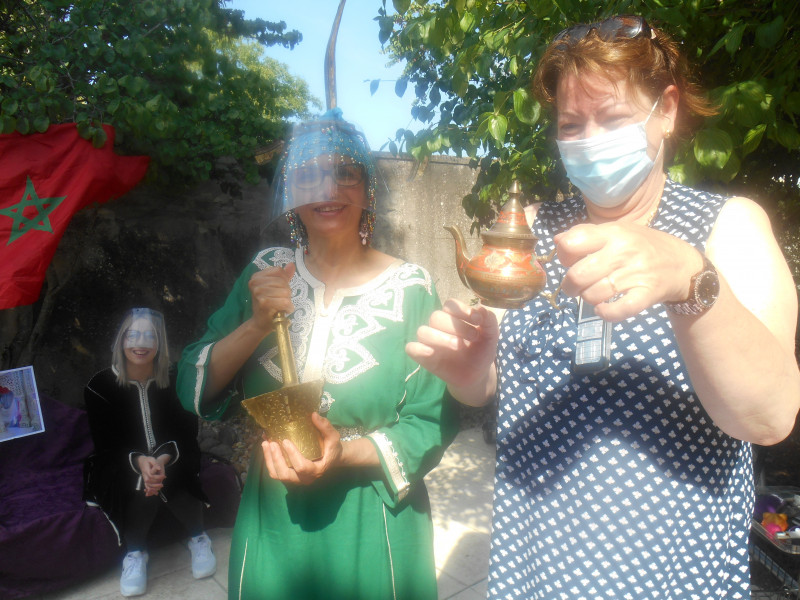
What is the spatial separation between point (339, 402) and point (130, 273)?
469 cm

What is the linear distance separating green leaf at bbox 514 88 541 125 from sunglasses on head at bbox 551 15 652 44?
1056 millimetres

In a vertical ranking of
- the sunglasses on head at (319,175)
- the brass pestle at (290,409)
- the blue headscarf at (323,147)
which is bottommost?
the brass pestle at (290,409)

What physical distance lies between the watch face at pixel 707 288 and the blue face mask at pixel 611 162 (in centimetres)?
52

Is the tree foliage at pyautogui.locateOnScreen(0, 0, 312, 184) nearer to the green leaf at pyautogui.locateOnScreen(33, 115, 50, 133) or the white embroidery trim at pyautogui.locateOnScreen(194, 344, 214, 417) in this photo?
the green leaf at pyautogui.locateOnScreen(33, 115, 50, 133)

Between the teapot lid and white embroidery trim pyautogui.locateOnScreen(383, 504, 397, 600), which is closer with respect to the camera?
the teapot lid

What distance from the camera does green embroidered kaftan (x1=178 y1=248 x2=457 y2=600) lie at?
63.1 inches

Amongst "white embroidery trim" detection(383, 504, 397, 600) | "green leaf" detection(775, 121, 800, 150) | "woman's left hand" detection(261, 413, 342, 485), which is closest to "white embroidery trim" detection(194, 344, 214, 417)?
"woman's left hand" detection(261, 413, 342, 485)

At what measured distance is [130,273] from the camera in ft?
18.2

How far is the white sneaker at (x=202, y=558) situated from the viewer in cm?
371

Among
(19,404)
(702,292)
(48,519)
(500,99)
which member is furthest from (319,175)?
(19,404)

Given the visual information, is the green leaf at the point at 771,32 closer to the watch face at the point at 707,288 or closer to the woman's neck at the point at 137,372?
the watch face at the point at 707,288

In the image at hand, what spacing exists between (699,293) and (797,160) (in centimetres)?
362

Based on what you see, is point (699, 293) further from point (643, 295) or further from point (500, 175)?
point (500, 175)

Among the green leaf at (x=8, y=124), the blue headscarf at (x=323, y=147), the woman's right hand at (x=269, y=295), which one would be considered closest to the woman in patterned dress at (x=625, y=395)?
the woman's right hand at (x=269, y=295)
